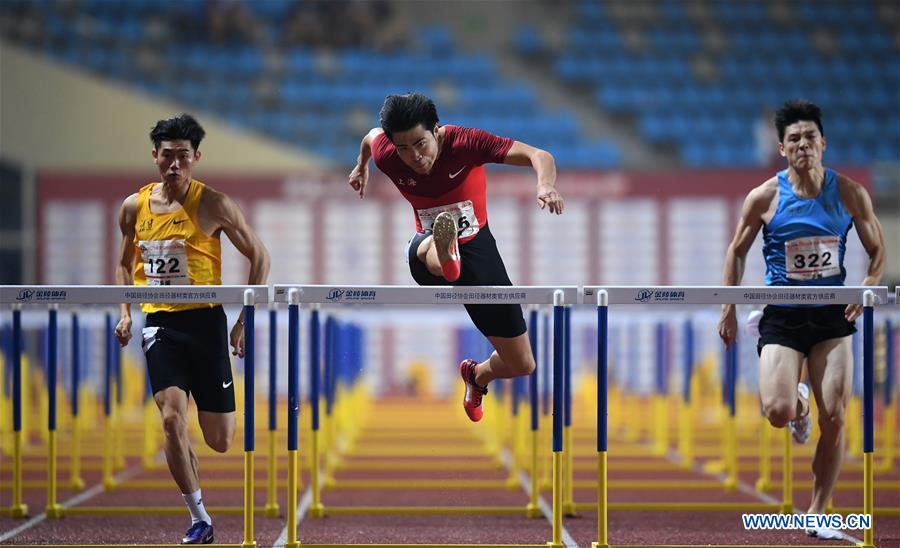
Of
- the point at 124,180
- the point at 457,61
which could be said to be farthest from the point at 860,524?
the point at 457,61

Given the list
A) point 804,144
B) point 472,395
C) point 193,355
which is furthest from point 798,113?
point 193,355

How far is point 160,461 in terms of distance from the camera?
9.36 meters

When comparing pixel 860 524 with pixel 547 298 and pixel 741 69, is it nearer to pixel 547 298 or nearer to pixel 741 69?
pixel 547 298

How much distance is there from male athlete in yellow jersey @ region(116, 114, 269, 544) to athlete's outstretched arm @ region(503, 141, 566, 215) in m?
1.14

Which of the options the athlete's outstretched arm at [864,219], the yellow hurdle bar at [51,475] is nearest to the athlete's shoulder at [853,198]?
the athlete's outstretched arm at [864,219]

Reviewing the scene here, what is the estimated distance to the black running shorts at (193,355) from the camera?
4.83m

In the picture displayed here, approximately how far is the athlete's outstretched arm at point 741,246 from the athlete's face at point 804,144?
18 cm

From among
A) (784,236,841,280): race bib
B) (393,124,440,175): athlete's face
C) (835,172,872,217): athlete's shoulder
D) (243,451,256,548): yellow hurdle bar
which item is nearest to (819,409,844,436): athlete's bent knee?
(784,236,841,280): race bib

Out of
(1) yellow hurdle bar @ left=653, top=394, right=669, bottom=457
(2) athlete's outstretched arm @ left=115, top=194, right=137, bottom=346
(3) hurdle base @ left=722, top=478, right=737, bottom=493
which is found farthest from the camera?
(1) yellow hurdle bar @ left=653, top=394, right=669, bottom=457

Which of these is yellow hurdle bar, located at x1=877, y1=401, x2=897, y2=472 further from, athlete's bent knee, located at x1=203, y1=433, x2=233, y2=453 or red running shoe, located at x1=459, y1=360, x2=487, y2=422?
athlete's bent knee, located at x1=203, y1=433, x2=233, y2=453

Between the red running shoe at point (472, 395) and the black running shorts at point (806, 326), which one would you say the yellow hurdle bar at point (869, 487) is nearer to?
the black running shorts at point (806, 326)

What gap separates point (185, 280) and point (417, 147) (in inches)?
43.2

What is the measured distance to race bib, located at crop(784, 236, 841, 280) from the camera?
5094mm

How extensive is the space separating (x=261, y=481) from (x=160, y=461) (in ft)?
5.56
